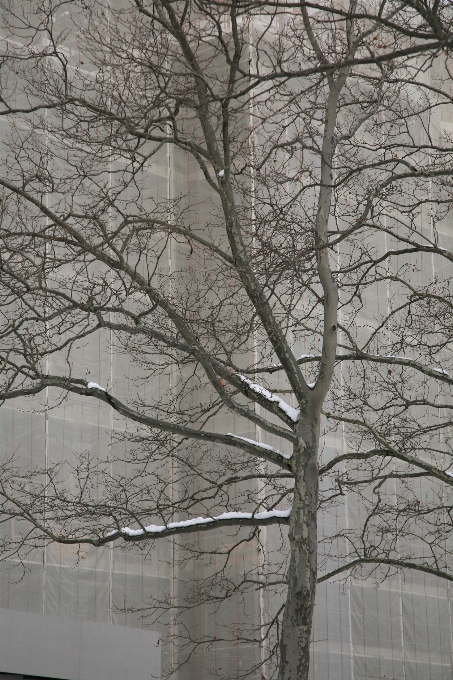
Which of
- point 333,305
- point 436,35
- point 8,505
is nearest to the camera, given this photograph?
point 436,35

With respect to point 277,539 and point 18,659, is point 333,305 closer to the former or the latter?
point 18,659

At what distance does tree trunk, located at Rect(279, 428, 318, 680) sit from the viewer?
10.0 meters

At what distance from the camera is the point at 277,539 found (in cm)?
2361

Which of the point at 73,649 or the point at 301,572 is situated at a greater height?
the point at 301,572

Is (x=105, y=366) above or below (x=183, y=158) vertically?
below

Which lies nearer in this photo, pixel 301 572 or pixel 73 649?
pixel 301 572

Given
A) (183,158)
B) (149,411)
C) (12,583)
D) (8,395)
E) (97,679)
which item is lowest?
(97,679)

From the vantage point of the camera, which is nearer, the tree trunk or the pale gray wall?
the tree trunk

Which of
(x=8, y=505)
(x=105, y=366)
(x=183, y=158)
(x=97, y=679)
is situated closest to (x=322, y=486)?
(x=105, y=366)

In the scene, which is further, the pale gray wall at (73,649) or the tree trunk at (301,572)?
the pale gray wall at (73,649)

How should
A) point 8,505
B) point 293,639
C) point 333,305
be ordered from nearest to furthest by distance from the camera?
1. point 293,639
2. point 333,305
3. point 8,505

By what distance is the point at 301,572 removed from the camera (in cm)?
1030

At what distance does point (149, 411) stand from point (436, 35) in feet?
63.9

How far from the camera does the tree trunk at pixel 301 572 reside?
32.9ft
